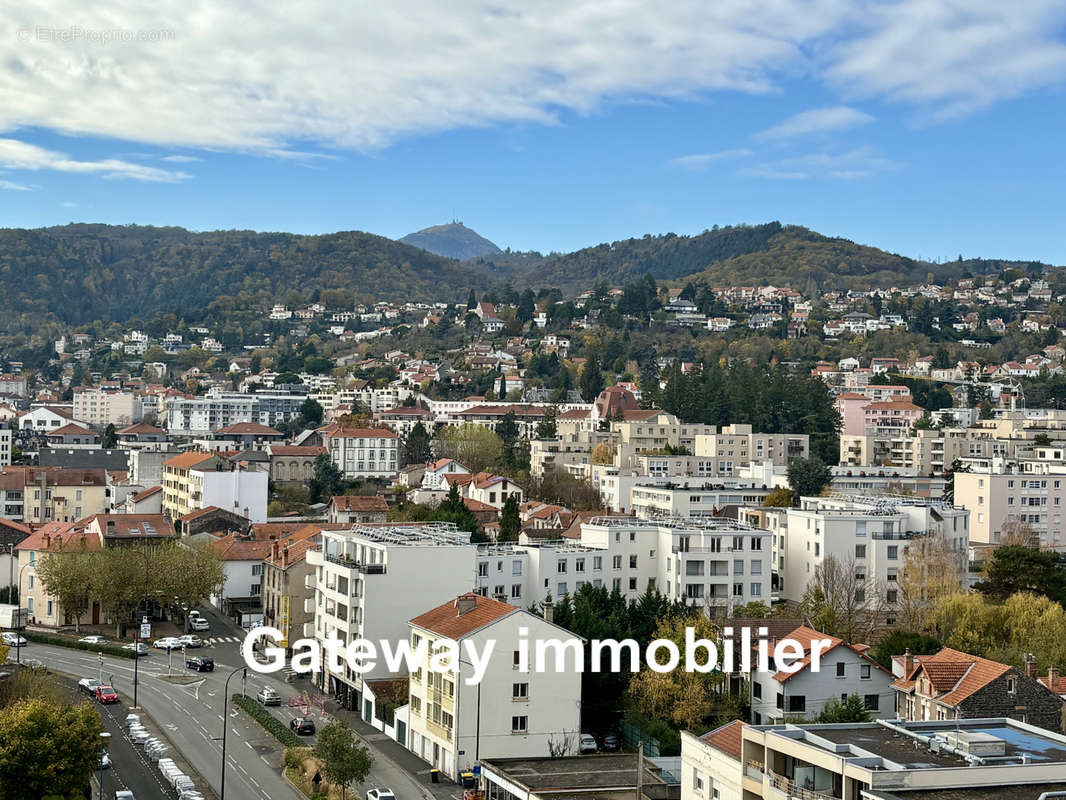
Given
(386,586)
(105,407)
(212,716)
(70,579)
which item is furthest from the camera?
(105,407)

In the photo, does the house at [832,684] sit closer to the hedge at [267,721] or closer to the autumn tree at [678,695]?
the autumn tree at [678,695]

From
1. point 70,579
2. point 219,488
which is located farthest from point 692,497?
point 70,579

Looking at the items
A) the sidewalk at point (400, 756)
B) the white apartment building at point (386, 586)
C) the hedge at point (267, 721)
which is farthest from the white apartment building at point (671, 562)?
the hedge at point (267, 721)

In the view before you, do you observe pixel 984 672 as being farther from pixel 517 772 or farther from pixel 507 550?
pixel 507 550

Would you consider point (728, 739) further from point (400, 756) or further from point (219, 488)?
point (219, 488)

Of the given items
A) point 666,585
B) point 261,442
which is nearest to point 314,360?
point 261,442
